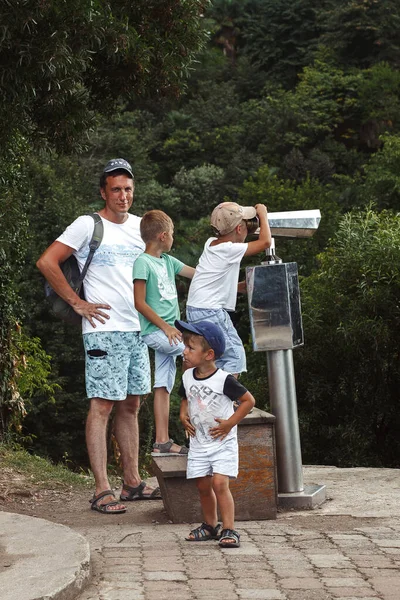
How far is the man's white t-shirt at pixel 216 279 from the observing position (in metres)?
6.73

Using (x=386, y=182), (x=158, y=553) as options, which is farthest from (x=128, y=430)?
(x=386, y=182)

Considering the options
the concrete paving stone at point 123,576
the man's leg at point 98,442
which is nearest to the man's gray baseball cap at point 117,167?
the man's leg at point 98,442

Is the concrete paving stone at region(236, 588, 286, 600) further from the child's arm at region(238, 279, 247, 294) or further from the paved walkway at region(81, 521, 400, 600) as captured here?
the child's arm at region(238, 279, 247, 294)

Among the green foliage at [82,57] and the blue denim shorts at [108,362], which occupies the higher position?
the green foliage at [82,57]

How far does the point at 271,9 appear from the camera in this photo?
57375mm

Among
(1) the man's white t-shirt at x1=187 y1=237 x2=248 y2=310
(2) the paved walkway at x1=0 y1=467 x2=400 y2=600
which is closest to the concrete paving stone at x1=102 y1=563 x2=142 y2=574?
(2) the paved walkway at x1=0 y1=467 x2=400 y2=600

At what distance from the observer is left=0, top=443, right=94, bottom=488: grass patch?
342 inches

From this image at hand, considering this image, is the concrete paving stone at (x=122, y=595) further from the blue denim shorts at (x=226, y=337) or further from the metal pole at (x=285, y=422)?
the metal pole at (x=285, y=422)

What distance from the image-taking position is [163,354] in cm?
694

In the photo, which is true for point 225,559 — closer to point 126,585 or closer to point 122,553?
point 122,553

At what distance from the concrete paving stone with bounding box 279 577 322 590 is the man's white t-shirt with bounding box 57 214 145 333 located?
7.85 feet

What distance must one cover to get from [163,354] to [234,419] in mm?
1380

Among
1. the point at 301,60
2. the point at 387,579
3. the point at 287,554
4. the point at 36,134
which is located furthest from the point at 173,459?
the point at 301,60

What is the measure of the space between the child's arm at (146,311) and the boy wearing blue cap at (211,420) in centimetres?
87
